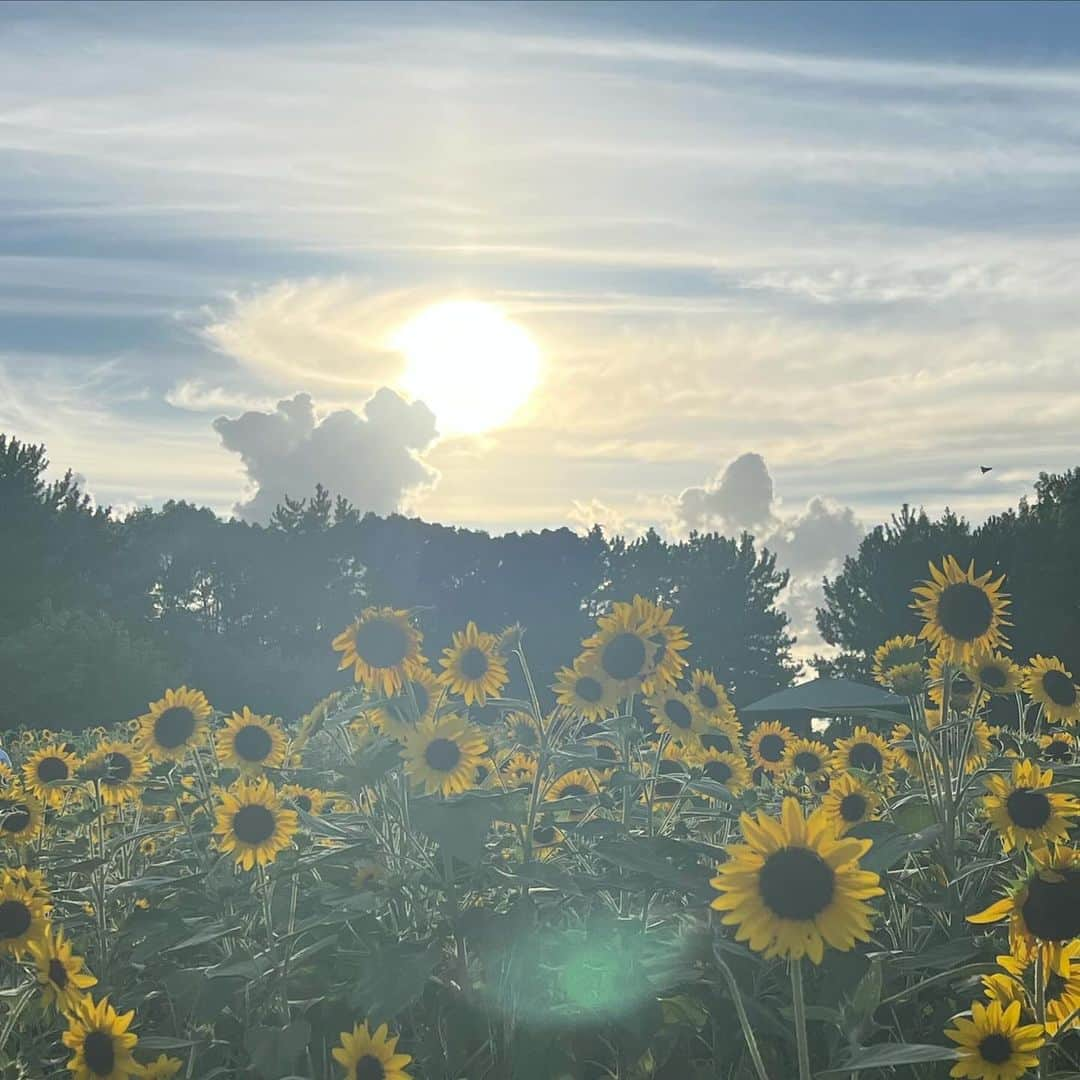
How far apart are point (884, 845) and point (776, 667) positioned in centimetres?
5233

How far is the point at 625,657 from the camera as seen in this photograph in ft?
16.0

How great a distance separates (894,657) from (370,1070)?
10.4 feet

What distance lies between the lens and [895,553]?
1695 inches

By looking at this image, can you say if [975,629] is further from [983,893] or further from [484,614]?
[484,614]

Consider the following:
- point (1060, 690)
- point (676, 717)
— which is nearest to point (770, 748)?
point (1060, 690)

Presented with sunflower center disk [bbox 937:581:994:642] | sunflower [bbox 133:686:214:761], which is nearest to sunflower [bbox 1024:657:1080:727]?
sunflower center disk [bbox 937:581:994:642]

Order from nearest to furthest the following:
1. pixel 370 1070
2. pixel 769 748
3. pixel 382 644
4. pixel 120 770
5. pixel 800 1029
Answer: pixel 800 1029
pixel 370 1070
pixel 382 644
pixel 120 770
pixel 769 748

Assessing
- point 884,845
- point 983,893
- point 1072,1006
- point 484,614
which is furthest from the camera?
point 484,614

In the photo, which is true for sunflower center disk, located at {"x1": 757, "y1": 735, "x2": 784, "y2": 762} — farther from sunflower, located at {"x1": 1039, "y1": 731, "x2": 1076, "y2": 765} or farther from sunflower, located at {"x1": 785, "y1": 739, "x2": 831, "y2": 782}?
sunflower, located at {"x1": 1039, "y1": 731, "x2": 1076, "y2": 765}

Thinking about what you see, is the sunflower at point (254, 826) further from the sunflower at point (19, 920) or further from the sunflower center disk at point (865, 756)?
the sunflower center disk at point (865, 756)

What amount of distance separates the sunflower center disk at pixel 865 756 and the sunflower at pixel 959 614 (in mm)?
2292

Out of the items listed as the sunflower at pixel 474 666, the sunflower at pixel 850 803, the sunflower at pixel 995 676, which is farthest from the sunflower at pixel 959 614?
the sunflower at pixel 474 666

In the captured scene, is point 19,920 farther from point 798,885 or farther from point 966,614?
point 966,614

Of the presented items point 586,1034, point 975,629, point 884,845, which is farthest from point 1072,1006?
point 975,629
